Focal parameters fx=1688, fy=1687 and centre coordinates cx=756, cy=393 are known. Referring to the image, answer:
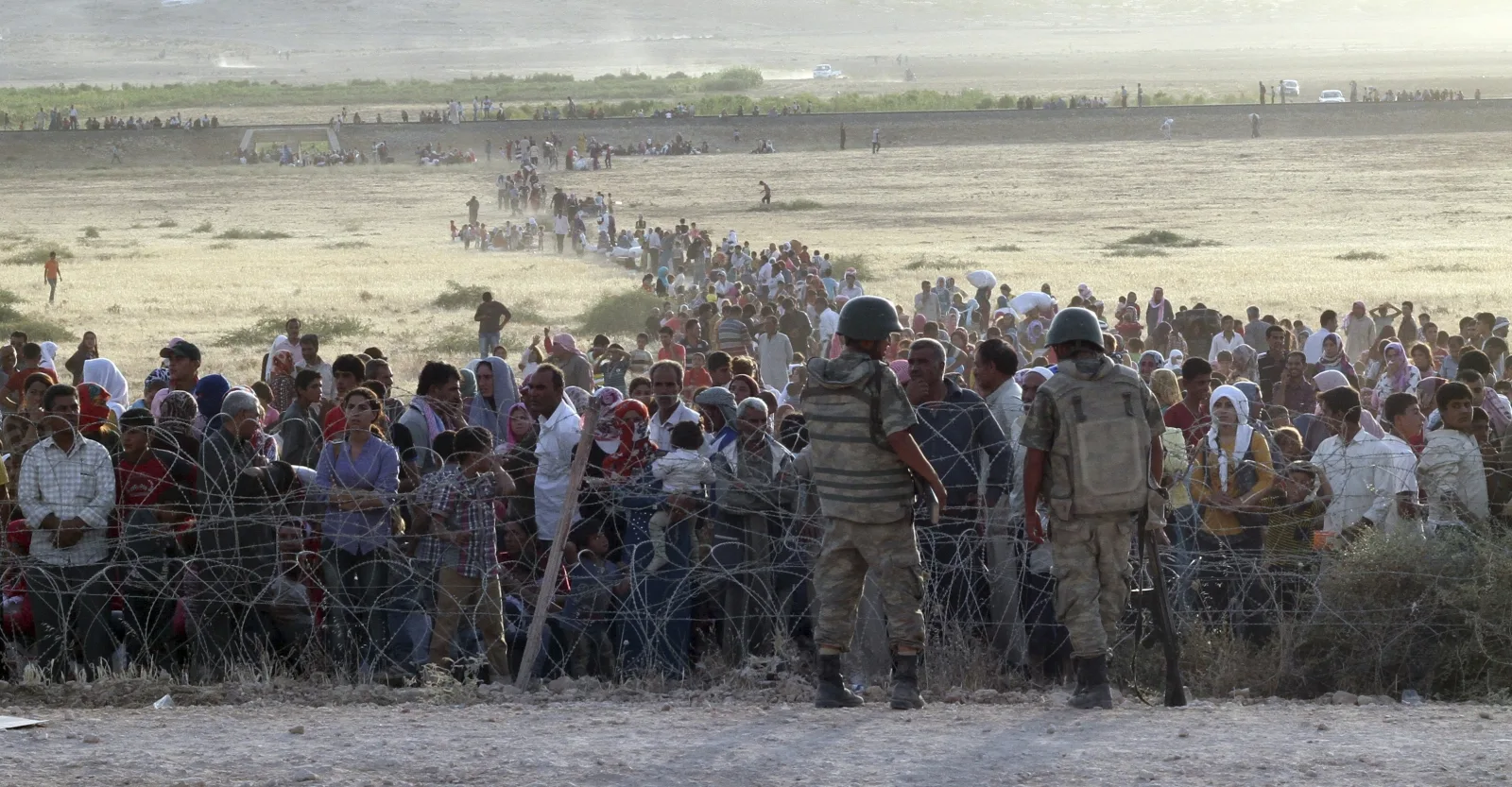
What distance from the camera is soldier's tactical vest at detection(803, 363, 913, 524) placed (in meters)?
5.95

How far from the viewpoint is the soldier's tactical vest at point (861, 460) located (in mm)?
5949

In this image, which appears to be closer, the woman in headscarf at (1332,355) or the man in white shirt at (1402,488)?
the man in white shirt at (1402,488)

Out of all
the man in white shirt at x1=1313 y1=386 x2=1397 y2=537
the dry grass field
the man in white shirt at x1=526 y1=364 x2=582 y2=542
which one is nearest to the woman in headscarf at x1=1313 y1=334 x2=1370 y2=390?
the man in white shirt at x1=1313 y1=386 x2=1397 y2=537

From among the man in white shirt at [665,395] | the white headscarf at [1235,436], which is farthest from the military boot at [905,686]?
the man in white shirt at [665,395]

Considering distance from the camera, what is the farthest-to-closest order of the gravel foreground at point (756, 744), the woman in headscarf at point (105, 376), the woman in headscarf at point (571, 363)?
the woman in headscarf at point (571, 363), the woman in headscarf at point (105, 376), the gravel foreground at point (756, 744)

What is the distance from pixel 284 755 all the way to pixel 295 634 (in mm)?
1655

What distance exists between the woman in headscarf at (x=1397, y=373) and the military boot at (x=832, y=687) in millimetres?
7657

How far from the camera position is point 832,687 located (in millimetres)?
6152

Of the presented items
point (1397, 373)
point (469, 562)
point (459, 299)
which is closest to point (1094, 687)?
point (469, 562)

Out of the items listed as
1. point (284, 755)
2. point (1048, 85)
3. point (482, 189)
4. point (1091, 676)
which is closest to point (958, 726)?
point (1091, 676)

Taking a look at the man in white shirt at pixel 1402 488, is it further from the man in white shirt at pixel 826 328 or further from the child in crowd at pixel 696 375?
the man in white shirt at pixel 826 328

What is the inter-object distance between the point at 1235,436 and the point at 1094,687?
2.30 metres

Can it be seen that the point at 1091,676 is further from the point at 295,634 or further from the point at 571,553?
the point at 295,634

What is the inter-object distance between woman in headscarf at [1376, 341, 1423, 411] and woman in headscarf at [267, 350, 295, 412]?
7886 mm
